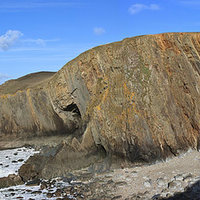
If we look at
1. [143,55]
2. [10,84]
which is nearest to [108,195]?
[143,55]

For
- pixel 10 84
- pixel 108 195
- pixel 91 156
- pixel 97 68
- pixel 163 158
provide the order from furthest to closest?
pixel 10 84
pixel 97 68
pixel 91 156
pixel 163 158
pixel 108 195

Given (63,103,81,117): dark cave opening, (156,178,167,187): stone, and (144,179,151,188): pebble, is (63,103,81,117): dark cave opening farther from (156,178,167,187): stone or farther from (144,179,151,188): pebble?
(156,178,167,187): stone

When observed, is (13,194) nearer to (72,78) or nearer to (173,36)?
(72,78)

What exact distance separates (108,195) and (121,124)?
6.03 metres

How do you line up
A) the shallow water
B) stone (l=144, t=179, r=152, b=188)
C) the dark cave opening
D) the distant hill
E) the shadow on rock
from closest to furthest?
the shadow on rock
stone (l=144, t=179, r=152, b=188)
the shallow water
the dark cave opening
the distant hill

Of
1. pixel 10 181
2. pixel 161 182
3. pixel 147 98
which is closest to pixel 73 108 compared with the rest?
pixel 10 181

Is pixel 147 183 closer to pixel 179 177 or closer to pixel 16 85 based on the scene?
pixel 179 177

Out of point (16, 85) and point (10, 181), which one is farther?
point (16, 85)

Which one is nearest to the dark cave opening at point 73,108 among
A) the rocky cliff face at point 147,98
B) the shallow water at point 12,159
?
the rocky cliff face at point 147,98

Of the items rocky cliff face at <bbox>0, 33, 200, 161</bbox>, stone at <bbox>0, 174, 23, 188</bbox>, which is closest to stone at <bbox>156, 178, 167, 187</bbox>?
rocky cliff face at <bbox>0, 33, 200, 161</bbox>

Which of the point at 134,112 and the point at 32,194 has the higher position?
the point at 134,112

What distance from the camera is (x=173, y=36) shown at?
20625 millimetres

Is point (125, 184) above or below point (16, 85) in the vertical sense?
below

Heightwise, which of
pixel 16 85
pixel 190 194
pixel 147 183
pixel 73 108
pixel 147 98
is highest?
pixel 16 85
